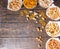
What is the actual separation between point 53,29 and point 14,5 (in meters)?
0.35

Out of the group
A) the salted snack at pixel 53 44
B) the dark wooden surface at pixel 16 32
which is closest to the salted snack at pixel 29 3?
the dark wooden surface at pixel 16 32

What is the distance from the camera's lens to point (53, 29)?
1238mm

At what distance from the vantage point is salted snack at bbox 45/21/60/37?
1.23m

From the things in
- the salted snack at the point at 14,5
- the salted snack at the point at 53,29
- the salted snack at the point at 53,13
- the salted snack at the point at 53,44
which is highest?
the salted snack at the point at 14,5

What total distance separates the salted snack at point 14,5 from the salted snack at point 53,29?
0.27m

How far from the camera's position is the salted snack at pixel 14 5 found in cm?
125

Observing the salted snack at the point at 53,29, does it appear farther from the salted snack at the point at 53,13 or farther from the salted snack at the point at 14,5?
the salted snack at the point at 14,5

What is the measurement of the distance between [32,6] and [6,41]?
33cm

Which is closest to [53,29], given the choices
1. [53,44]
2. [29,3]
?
[53,44]

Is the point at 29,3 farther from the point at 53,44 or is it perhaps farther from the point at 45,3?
the point at 53,44

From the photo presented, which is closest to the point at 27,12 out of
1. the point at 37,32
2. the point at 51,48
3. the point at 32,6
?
the point at 32,6

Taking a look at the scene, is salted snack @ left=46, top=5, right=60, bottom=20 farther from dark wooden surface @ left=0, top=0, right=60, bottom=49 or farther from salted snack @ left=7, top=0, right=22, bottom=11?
salted snack @ left=7, top=0, right=22, bottom=11

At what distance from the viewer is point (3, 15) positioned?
126 centimetres

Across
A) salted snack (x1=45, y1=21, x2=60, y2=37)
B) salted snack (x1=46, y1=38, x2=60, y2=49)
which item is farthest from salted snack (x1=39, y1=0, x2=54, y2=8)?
salted snack (x1=46, y1=38, x2=60, y2=49)
